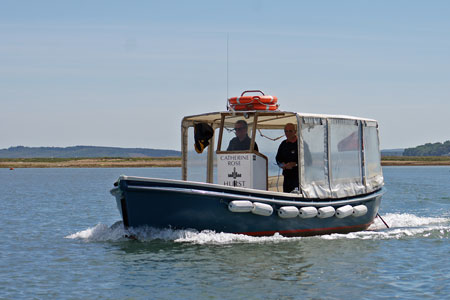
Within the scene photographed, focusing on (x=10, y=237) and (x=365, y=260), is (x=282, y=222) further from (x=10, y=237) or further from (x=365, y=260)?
(x=10, y=237)

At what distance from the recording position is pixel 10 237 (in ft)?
56.1

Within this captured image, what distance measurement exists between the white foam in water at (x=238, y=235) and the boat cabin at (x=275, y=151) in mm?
1036

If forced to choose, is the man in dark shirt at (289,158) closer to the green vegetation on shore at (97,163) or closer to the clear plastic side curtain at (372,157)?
the clear plastic side curtain at (372,157)

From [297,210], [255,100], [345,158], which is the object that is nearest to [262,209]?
[297,210]

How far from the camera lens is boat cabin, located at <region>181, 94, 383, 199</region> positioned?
13.9 m

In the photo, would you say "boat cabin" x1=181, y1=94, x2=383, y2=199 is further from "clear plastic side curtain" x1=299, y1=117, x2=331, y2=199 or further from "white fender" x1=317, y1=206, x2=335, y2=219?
"white fender" x1=317, y1=206, x2=335, y2=219

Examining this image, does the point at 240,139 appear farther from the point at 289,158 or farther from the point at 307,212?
the point at 307,212

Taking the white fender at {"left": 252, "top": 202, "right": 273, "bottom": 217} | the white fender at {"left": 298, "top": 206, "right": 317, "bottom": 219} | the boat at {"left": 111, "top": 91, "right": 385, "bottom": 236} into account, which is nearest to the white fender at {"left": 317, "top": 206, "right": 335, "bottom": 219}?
the boat at {"left": 111, "top": 91, "right": 385, "bottom": 236}

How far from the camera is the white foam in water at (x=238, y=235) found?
13.0 m

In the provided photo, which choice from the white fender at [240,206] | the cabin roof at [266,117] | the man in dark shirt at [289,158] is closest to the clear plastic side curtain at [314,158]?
the cabin roof at [266,117]

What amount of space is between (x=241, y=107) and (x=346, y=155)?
8.90 feet

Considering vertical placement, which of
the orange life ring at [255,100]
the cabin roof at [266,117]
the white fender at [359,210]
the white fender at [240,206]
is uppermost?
the orange life ring at [255,100]

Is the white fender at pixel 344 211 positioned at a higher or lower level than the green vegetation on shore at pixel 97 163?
lower

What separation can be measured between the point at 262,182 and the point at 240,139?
103 centimetres
